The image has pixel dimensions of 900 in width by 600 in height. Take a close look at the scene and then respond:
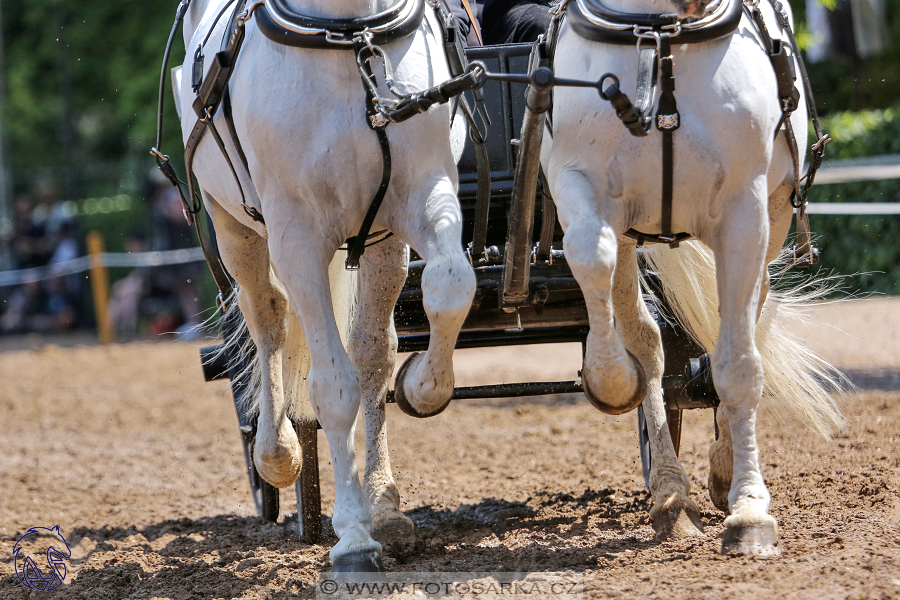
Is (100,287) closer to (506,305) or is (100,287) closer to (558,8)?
(506,305)

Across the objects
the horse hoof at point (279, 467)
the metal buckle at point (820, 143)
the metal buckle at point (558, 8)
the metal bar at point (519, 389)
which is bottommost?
the horse hoof at point (279, 467)

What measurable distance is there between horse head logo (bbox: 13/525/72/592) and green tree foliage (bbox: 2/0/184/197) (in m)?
7.72

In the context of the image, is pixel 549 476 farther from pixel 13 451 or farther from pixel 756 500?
pixel 13 451

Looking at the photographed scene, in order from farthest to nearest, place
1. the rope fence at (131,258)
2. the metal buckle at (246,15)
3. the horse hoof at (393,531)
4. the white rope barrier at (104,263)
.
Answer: the white rope barrier at (104,263) < the rope fence at (131,258) < the horse hoof at (393,531) < the metal buckle at (246,15)

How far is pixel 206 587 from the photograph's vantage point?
2.91 metres

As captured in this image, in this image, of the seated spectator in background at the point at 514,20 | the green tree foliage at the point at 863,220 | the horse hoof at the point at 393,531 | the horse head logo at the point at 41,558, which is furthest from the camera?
the green tree foliage at the point at 863,220

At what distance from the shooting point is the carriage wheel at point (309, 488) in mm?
3541

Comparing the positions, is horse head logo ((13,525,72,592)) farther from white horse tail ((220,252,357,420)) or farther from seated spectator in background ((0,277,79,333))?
seated spectator in background ((0,277,79,333))

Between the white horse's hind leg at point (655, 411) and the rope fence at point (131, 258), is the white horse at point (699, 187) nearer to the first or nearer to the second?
the white horse's hind leg at point (655, 411)

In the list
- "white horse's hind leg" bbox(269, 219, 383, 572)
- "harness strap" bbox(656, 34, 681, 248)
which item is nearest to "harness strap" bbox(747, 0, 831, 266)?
"harness strap" bbox(656, 34, 681, 248)

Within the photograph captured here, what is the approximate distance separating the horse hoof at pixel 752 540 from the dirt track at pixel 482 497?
0.05 metres

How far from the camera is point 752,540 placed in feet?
8.41

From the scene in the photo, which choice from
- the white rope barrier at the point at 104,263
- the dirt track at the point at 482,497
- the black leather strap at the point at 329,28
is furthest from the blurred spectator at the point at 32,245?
the black leather strap at the point at 329,28

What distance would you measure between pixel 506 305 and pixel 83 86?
51.1ft
